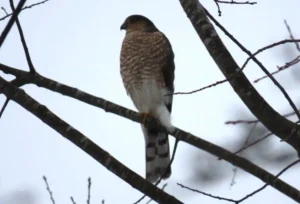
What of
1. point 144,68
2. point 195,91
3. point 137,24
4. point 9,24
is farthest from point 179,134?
Answer: point 137,24

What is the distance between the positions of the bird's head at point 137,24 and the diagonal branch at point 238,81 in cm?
267

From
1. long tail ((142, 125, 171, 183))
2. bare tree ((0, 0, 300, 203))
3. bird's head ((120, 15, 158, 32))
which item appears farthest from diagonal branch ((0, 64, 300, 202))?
bird's head ((120, 15, 158, 32))

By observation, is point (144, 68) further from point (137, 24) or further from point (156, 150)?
point (137, 24)

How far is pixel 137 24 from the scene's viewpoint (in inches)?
257

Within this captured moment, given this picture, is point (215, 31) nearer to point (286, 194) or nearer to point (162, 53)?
point (286, 194)

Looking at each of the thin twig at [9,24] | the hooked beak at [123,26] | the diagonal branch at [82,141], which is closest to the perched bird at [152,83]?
the hooked beak at [123,26]

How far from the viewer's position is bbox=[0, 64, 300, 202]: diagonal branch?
293cm

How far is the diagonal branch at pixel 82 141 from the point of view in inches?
121

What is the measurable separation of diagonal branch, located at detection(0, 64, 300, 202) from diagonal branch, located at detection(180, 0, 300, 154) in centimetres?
19

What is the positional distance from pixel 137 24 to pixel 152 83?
1269mm

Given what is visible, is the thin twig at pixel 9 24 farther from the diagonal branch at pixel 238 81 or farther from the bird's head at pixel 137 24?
the bird's head at pixel 137 24

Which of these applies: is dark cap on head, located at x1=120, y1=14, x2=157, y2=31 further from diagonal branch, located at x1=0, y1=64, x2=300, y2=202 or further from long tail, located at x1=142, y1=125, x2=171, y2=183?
diagonal branch, located at x1=0, y1=64, x2=300, y2=202

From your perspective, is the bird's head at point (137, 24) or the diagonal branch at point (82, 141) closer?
the diagonal branch at point (82, 141)

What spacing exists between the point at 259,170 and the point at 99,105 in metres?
0.98
